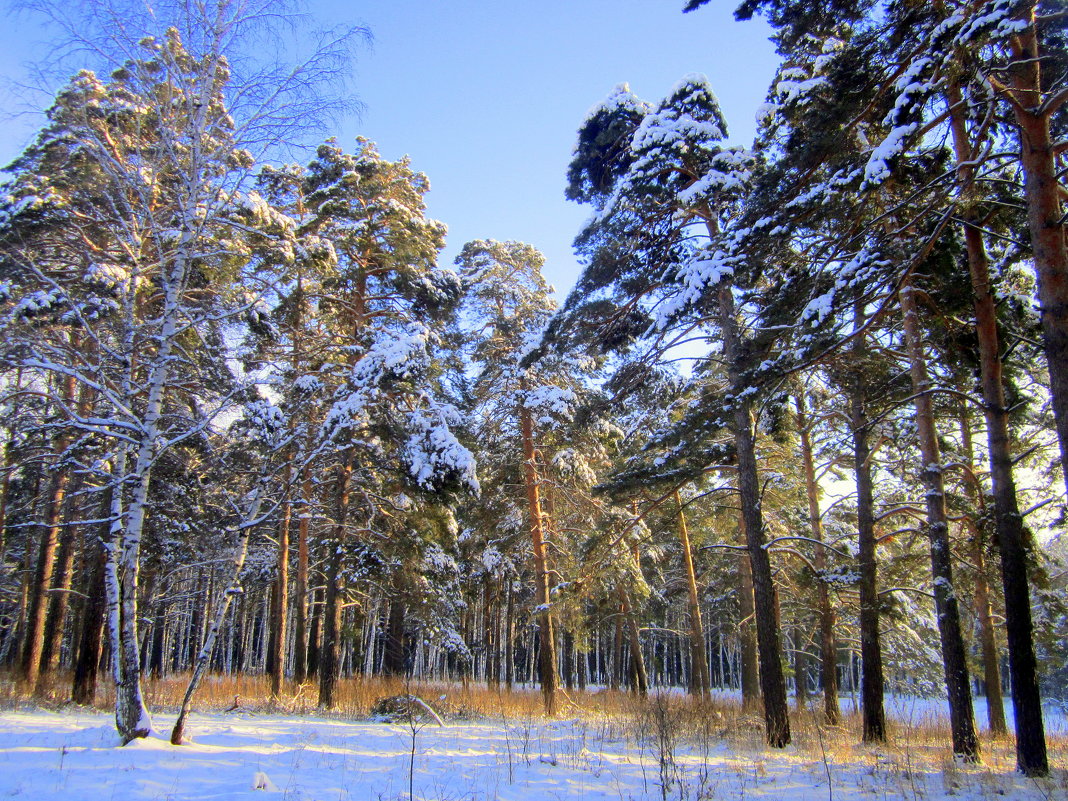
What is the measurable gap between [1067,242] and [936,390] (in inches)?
85.0

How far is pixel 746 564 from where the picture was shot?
19141 millimetres

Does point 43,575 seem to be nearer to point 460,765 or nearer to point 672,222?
point 460,765

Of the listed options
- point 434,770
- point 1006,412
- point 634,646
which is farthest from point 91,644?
point 634,646

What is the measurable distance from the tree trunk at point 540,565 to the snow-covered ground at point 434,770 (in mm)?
5751

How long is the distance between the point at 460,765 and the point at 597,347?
7.57 metres

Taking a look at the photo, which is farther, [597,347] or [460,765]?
[597,347]

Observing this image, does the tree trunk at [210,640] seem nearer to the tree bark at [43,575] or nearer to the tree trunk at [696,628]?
the tree bark at [43,575]

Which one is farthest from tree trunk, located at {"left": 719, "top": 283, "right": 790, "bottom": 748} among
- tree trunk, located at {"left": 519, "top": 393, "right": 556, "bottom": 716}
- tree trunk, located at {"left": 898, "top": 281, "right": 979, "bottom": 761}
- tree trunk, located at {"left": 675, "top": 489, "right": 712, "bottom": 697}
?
tree trunk, located at {"left": 675, "top": 489, "right": 712, "bottom": 697}

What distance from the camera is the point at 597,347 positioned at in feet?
38.9

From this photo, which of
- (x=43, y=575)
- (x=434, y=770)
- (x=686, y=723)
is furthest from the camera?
(x=43, y=575)

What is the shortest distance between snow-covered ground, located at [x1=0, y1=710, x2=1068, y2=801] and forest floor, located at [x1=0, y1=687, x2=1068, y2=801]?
0.02 meters

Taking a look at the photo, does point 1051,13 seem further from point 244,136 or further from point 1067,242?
point 244,136

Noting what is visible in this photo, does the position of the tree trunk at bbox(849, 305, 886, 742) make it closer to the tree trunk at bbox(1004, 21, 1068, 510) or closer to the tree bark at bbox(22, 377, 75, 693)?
the tree trunk at bbox(1004, 21, 1068, 510)

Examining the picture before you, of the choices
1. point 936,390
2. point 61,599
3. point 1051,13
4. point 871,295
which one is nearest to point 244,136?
point 871,295
